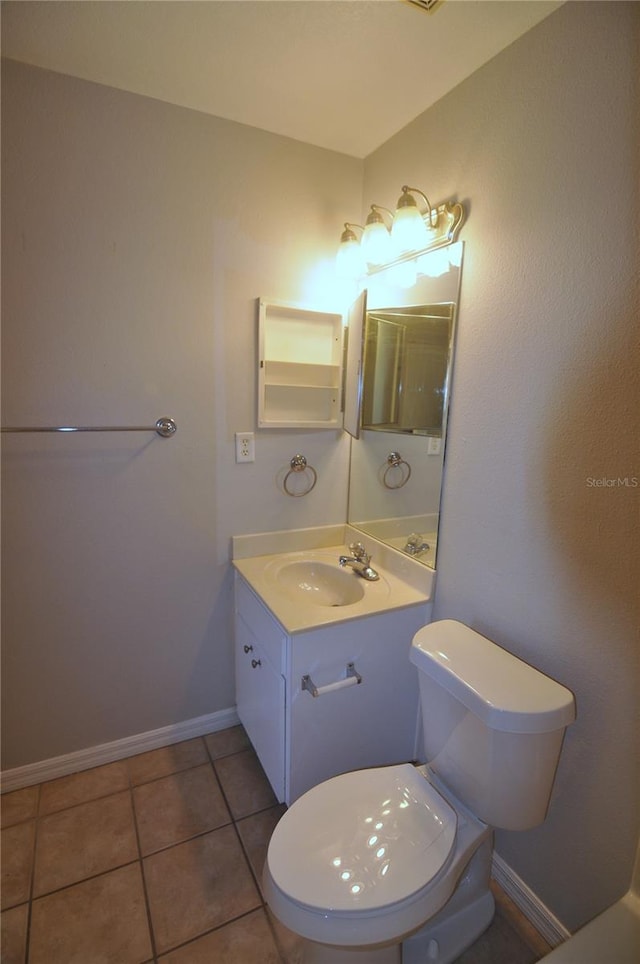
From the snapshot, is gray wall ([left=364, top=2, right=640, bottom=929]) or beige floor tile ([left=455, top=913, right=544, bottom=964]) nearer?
gray wall ([left=364, top=2, right=640, bottom=929])

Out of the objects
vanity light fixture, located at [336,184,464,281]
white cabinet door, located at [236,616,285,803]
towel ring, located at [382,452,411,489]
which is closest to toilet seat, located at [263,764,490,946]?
white cabinet door, located at [236,616,285,803]

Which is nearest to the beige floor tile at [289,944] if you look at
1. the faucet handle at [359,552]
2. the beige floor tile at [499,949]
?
the beige floor tile at [499,949]

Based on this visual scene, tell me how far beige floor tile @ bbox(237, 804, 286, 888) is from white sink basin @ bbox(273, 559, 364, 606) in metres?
0.71

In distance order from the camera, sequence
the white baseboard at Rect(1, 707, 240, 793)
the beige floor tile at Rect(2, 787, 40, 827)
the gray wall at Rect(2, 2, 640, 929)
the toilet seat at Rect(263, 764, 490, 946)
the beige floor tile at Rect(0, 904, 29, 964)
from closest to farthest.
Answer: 1. the toilet seat at Rect(263, 764, 490, 946)
2. the gray wall at Rect(2, 2, 640, 929)
3. the beige floor tile at Rect(0, 904, 29, 964)
4. the beige floor tile at Rect(2, 787, 40, 827)
5. the white baseboard at Rect(1, 707, 240, 793)

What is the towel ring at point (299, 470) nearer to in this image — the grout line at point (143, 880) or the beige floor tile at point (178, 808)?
the beige floor tile at point (178, 808)

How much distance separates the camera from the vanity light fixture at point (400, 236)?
1347 mm

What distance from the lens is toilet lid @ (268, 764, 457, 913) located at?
87 cm

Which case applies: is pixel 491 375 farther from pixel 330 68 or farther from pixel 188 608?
pixel 188 608

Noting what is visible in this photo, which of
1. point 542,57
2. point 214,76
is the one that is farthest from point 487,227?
point 214,76

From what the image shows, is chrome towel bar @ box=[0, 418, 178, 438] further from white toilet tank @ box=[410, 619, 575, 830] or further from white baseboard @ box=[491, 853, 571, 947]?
white baseboard @ box=[491, 853, 571, 947]

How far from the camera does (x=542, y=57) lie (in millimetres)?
1050

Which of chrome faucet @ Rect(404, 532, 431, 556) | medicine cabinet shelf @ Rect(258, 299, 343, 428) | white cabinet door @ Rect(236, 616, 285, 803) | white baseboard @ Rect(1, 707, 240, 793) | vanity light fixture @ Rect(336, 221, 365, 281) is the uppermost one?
vanity light fixture @ Rect(336, 221, 365, 281)

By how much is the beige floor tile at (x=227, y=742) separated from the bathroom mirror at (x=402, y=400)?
3.32 ft

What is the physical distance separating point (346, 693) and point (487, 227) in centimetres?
146
